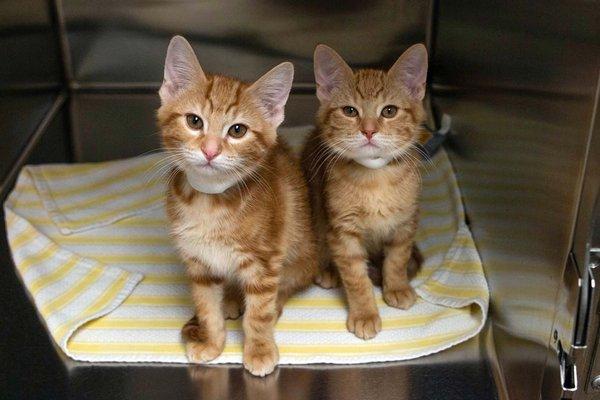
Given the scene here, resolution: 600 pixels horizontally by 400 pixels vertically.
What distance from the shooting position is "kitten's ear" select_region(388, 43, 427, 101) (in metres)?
1.48

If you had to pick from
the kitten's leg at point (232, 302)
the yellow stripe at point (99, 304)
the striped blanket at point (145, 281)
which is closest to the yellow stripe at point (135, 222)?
the striped blanket at point (145, 281)

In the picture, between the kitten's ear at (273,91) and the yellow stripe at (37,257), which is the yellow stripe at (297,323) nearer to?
the yellow stripe at (37,257)

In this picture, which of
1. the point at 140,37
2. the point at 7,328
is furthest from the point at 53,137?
the point at 7,328

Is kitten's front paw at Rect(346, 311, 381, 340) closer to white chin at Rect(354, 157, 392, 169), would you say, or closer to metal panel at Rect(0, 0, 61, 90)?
white chin at Rect(354, 157, 392, 169)

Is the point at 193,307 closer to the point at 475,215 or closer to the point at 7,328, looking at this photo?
the point at 7,328

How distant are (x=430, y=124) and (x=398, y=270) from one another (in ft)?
2.42

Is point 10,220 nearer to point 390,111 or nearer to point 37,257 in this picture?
point 37,257

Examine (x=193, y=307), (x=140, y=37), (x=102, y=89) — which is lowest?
→ (x=193, y=307)

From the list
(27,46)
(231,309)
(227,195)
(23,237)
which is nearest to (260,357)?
(231,309)

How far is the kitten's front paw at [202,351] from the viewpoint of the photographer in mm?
1441

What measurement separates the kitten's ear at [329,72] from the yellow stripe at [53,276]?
0.66 m

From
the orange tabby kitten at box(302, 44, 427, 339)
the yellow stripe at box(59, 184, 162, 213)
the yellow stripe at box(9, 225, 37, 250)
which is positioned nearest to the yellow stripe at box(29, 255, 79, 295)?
the yellow stripe at box(9, 225, 37, 250)

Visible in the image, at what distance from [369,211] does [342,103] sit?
0.22m

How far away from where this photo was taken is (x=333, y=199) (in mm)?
1543
